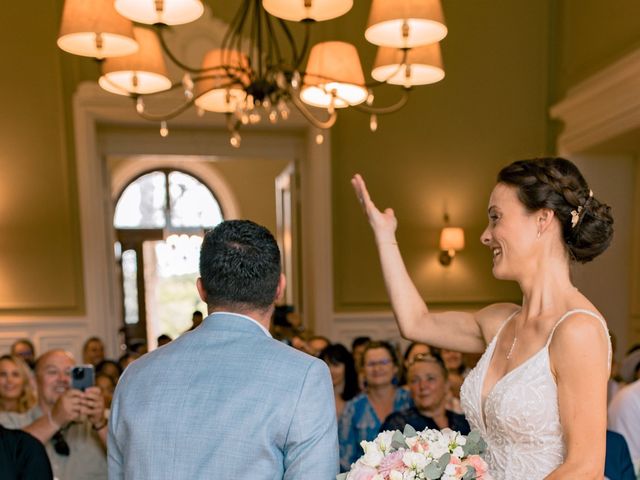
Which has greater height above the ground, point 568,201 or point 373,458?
point 568,201

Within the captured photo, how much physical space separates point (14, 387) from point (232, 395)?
312cm

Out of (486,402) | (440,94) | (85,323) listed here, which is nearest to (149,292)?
(85,323)

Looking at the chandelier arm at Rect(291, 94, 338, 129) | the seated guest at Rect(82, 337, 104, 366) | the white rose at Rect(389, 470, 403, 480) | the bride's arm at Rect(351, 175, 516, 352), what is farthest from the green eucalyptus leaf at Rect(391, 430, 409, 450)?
the seated guest at Rect(82, 337, 104, 366)

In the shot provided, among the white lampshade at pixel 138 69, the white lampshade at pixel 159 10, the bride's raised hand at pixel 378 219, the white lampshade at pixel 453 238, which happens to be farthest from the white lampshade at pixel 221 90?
the white lampshade at pixel 453 238

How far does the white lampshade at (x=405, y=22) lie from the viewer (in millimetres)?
3109

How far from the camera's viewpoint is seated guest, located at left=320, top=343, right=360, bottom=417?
174 inches

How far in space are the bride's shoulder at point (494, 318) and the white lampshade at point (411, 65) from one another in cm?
221

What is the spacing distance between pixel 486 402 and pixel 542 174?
599 mm

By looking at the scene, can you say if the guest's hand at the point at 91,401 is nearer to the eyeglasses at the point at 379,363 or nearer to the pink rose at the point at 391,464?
the eyeglasses at the point at 379,363

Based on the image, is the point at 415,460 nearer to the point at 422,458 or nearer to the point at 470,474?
the point at 422,458

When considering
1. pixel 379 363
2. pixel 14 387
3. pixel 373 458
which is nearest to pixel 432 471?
pixel 373 458

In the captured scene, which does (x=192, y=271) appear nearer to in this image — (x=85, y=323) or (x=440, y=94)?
(x=85, y=323)

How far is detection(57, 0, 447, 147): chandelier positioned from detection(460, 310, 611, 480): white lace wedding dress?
2.13 meters

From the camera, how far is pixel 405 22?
3203mm
